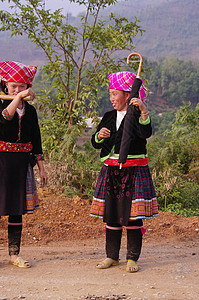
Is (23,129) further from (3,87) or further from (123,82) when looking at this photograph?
(123,82)

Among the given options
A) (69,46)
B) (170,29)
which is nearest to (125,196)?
(69,46)

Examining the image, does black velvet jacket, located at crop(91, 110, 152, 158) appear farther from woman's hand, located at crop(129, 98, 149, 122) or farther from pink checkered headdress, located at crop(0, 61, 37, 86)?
pink checkered headdress, located at crop(0, 61, 37, 86)

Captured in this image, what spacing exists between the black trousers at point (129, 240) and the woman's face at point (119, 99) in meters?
1.06

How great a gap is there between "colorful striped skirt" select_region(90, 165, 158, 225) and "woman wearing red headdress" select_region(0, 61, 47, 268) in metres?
0.66

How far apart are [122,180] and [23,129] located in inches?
39.6

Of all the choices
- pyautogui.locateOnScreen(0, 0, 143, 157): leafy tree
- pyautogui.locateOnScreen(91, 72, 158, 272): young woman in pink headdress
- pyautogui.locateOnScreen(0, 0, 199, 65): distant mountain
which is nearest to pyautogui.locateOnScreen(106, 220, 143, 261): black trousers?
pyautogui.locateOnScreen(91, 72, 158, 272): young woman in pink headdress

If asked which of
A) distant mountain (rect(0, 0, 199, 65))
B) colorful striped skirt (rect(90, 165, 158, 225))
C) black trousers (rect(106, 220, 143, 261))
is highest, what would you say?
distant mountain (rect(0, 0, 199, 65))

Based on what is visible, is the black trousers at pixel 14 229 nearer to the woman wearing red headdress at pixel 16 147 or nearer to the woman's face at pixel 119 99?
the woman wearing red headdress at pixel 16 147

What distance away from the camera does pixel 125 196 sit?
11.7 ft

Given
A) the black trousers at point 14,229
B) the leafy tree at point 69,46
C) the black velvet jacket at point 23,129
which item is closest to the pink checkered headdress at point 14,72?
the black velvet jacket at point 23,129

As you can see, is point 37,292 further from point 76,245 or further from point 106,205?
point 76,245

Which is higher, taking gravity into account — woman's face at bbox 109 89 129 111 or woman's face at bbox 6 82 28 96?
woman's face at bbox 6 82 28 96

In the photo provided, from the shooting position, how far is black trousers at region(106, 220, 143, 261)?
3621 mm

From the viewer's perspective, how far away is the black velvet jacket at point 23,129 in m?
3.47
